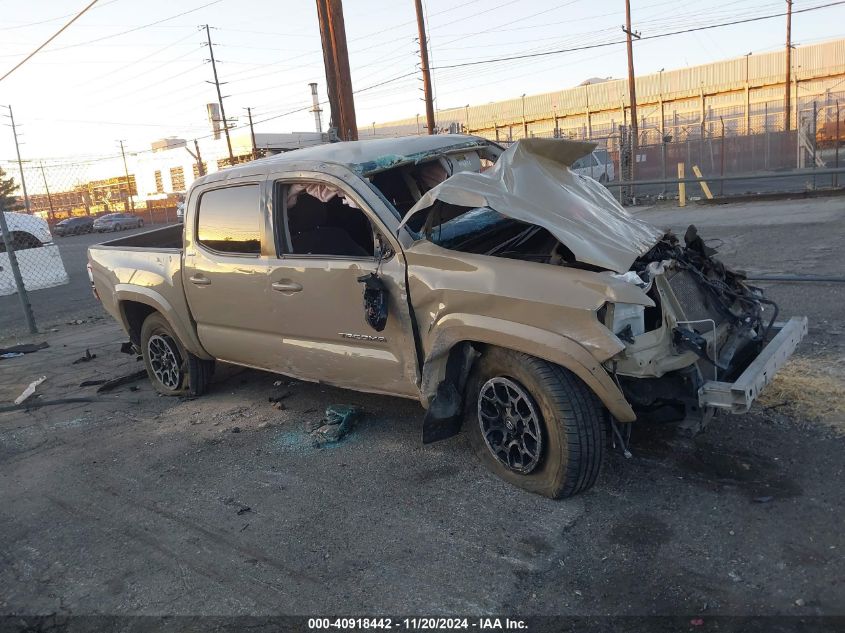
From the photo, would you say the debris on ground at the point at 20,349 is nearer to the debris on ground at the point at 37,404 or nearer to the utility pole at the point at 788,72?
the debris on ground at the point at 37,404

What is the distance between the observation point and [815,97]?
129ft

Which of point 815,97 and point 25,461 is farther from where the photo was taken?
point 815,97

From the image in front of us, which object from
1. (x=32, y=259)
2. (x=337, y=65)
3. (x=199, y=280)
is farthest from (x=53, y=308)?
(x=199, y=280)

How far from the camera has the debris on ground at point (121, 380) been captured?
22.3 feet


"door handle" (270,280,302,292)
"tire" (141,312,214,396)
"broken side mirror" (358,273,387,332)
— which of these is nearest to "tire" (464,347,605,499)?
"broken side mirror" (358,273,387,332)

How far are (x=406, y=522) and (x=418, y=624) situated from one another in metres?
0.83

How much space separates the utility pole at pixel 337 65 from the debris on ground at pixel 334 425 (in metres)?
5.66

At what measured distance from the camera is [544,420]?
3521mm

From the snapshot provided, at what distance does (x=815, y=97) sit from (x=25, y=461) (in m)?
45.4

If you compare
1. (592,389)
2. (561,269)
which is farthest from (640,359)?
(561,269)

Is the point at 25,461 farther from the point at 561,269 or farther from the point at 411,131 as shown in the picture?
the point at 411,131

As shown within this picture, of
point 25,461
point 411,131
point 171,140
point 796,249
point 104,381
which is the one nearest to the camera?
point 25,461

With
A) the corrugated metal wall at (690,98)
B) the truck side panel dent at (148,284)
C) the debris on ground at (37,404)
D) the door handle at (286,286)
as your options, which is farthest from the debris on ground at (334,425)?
the corrugated metal wall at (690,98)

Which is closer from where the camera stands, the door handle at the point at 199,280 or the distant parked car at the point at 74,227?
the door handle at the point at 199,280
